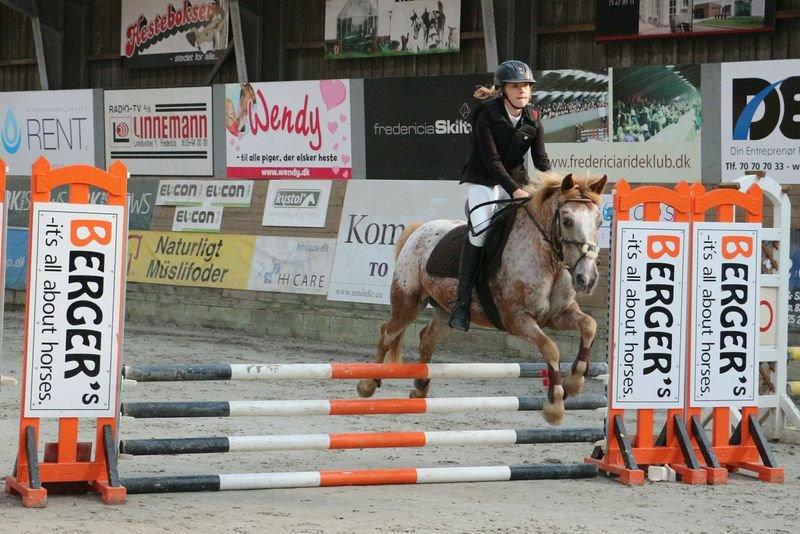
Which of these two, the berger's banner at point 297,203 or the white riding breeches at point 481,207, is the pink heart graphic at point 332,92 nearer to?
the berger's banner at point 297,203

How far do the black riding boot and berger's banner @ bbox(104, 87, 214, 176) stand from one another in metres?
10.0

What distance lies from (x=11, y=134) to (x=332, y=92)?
6.28 meters

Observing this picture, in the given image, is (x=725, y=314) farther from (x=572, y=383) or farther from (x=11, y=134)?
(x=11, y=134)

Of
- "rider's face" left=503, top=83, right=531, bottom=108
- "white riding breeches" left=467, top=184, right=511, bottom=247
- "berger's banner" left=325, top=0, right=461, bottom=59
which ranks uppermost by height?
"berger's banner" left=325, top=0, right=461, bottom=59

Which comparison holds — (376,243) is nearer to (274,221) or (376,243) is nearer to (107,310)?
(274,221)

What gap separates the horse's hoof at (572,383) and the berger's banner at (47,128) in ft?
40.5

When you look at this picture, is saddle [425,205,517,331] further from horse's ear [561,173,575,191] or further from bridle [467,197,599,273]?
horse's ear [561,173,575,191]

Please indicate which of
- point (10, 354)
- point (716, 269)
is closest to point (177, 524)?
point (716, 269)

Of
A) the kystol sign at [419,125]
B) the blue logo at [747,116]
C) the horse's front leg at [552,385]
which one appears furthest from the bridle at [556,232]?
the kystol sign at [419,125]

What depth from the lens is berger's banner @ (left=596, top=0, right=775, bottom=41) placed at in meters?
13.9

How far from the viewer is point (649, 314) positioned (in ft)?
26.2

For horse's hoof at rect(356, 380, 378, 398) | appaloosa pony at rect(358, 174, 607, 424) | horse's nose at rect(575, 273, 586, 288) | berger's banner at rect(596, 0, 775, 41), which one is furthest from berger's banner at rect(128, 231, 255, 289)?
horse's nose at rect(575, 273, 586, 288)

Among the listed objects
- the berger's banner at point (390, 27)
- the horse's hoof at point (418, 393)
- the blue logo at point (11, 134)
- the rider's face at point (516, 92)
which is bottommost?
the horse's hoof at point (418, 393)

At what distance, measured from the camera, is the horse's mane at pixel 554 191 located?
7398 mm
